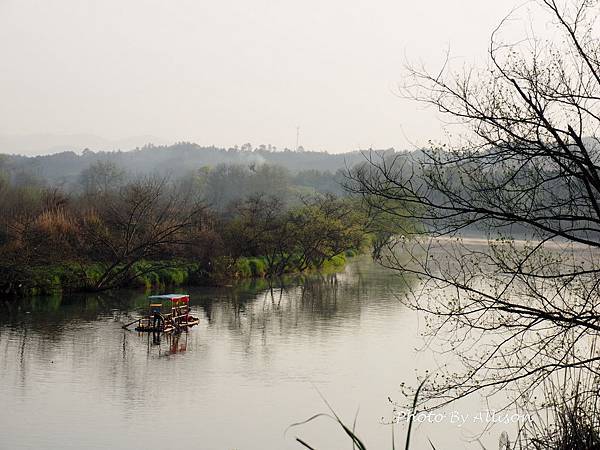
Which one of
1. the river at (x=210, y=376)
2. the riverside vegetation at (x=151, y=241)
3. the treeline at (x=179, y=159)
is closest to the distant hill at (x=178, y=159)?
the treeline at (x=179, y=159)

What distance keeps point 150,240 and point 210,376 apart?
40.7ft

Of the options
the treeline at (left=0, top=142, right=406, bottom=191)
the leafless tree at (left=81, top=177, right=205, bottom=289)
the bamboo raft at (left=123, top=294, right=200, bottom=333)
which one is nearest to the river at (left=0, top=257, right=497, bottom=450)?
the bamboo raft at (left=123, top=294, right=200, bottom=333)

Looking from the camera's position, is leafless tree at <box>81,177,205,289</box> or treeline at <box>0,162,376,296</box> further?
leafless tree at <box>81,177,205,289</box>

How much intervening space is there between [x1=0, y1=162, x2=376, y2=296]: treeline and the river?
1.89m

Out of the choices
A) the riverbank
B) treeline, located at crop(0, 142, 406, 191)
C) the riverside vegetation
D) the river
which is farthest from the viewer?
treeline, located at crop(0, 142, 406, 191)

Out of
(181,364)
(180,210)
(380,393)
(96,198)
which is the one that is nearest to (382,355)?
(380,393)

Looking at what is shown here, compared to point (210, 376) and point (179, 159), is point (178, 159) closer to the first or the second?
point (179, 159)

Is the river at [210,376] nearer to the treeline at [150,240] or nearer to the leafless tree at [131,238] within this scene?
the treeline at [150,240]

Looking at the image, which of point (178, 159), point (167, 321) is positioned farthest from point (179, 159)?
point (167, 321)

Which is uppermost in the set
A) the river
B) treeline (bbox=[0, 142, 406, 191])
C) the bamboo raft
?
treeline (bbox=[0, 142, 406, 191])

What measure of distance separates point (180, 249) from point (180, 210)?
2.49 metres

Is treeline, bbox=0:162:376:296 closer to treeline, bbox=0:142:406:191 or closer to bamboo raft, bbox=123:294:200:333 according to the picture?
bamboo raft, bbox=123:294:200:333

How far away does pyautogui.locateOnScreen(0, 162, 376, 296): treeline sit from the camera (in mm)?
22594

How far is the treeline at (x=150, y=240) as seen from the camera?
2259 cm
